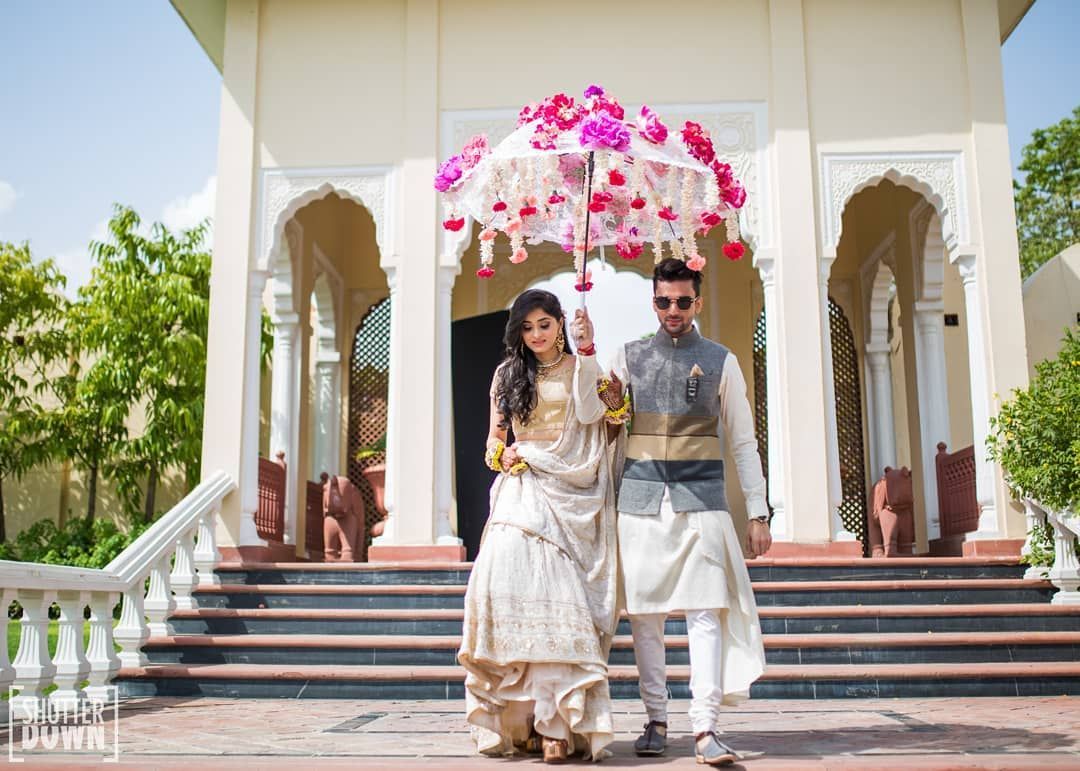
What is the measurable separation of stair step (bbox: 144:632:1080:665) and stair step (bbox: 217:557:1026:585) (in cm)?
86

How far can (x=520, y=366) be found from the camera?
143 inches

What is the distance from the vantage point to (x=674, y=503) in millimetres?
3441

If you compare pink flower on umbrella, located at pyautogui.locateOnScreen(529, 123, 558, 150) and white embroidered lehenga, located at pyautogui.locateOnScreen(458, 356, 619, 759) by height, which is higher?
pink flower on umbrella, located at pyautogui.locateOnScreen(529, 123, 558, 150)

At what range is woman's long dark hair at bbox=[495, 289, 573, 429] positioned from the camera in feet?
11.8

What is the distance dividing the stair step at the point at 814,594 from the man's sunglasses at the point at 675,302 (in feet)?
10.8

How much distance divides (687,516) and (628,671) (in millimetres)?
2219

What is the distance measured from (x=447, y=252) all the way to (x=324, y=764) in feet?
17.2

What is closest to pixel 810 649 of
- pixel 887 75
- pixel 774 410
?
pixel 774 410

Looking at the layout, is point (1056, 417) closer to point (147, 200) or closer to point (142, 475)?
point (142, 475)

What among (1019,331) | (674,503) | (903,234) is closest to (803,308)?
(1019,331)

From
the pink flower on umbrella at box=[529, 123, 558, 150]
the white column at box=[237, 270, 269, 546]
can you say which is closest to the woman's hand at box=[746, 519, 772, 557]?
the pink flower on umbrella at box=[529, 123, 558, 150]

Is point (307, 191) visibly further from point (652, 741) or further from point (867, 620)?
point (652, 741)

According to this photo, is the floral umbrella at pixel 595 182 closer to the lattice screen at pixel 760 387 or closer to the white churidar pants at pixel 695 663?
the white churidar pants at pixel 695 663

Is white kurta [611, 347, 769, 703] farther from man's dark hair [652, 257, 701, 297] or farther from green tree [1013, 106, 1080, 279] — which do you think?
green tree [1013, 106, 1080, 279]
